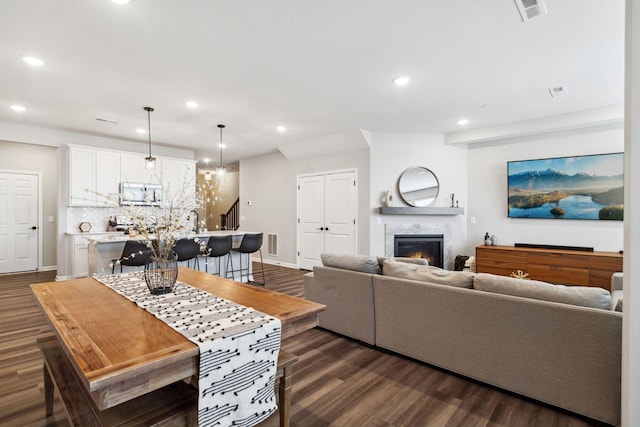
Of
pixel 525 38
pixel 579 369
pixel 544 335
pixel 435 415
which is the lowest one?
pixel 435 415


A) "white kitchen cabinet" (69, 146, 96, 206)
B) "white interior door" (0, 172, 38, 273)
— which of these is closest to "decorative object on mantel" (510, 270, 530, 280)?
"white kitchen cabinet" (69, 146, 96, 206)

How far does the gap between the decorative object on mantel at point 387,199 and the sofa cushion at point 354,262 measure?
2815 mm

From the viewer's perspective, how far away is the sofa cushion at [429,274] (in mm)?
2469

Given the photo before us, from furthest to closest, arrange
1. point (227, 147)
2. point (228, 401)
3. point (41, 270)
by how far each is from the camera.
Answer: point (227, 147), point (41, 270), point (228, 401)

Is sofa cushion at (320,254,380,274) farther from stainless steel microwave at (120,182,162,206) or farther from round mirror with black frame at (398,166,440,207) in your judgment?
stainless steel microwave at (120,182,162,206)

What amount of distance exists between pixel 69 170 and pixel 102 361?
234 inches

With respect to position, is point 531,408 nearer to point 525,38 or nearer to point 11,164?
point 525,38

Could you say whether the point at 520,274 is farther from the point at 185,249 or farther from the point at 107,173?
the point at 107,173

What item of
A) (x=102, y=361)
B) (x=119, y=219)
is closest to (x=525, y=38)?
(x=102, y=361)

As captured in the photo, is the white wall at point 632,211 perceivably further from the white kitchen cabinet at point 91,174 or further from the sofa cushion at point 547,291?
the white kitchen cabinet at point 91,174

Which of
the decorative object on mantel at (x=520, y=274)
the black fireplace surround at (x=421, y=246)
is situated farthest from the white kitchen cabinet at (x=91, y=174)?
the decorative object on mantel at (x=520, y=274)

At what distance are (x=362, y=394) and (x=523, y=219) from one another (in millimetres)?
4820

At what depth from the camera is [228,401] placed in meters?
1.24

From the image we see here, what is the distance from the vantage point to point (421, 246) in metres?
5.93
